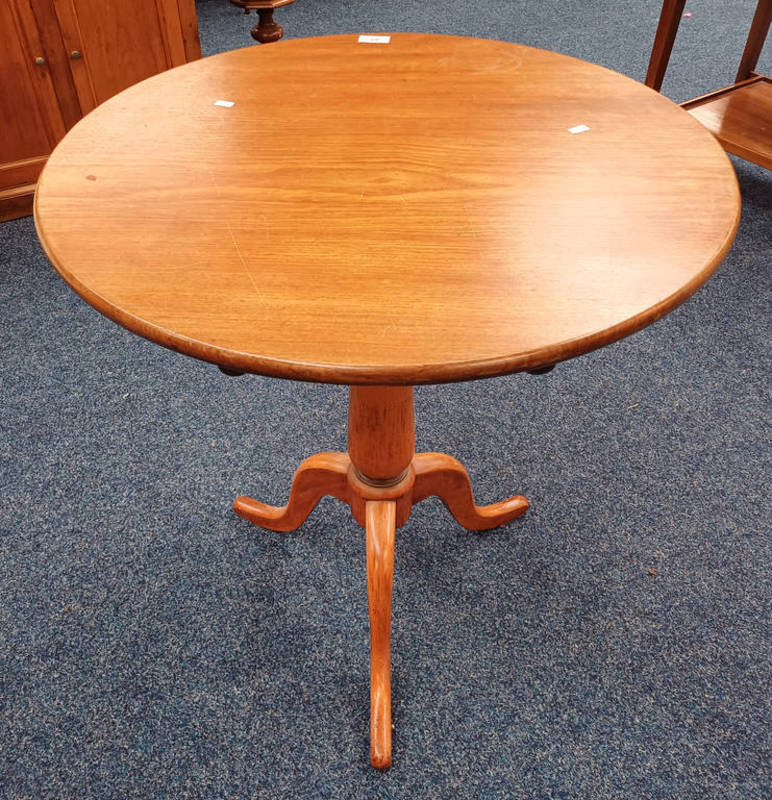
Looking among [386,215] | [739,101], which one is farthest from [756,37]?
[386,215]

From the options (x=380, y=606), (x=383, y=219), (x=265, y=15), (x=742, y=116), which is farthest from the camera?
(x=742, y=116)

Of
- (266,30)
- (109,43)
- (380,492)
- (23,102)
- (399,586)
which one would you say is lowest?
(399,586)

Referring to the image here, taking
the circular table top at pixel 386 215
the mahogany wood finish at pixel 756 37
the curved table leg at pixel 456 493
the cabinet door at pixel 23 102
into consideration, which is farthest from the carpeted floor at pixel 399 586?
the mahogany wood finish at pixel 756 37

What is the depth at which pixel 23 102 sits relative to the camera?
2.09 metres

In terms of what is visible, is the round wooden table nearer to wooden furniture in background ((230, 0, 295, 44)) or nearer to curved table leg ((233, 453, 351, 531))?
curved table leg ((233, 453, 351, 531))

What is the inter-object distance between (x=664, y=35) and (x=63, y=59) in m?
1.78

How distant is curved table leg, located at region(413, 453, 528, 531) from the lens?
1.26 metres

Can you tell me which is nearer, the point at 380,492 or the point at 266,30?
the point at 380,492

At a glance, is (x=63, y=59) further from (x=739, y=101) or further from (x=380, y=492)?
(x=739, y=101)

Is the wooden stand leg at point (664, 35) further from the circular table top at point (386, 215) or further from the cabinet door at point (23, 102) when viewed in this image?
the cabinet door at point (23, 102)

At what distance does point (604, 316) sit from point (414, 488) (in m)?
0.65

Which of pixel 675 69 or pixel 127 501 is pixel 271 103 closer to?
pixel 127 501

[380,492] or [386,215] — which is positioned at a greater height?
[386,215]

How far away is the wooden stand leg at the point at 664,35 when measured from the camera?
2135 mm
